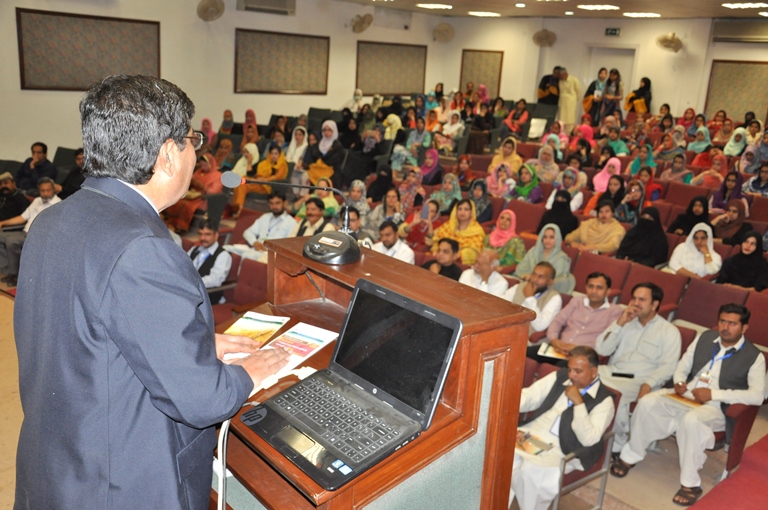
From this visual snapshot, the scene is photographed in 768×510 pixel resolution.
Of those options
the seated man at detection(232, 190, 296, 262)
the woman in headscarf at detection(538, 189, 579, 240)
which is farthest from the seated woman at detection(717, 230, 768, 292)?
the seated man at detection(232, 190, 296, 262)

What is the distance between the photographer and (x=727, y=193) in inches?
277

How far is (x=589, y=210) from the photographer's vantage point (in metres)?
6.89

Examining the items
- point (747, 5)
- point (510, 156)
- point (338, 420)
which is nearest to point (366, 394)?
point (338, 420)

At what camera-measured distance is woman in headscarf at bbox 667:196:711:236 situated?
243 inches

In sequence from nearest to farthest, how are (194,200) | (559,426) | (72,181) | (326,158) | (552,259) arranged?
1. (559,426)
2. (552,259)
3. (194,200)
4. (72,181)
5. (326,158)

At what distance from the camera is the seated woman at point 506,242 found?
5.64m

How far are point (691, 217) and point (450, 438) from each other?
18.5ft

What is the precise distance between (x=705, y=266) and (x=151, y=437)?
5.18 m

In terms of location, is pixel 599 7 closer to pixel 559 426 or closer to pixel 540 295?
pixel 540 295

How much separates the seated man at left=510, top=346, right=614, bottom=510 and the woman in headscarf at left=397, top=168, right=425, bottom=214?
162 inches

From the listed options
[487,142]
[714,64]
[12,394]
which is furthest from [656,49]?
[12,394]

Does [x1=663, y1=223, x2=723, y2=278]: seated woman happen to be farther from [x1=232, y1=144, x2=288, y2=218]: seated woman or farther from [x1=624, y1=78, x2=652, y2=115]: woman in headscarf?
[x1=624, y1=78, x2=652, y2=115]: woman in headscarf

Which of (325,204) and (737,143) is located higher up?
(737,143)

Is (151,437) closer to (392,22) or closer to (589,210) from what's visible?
(589,210)
